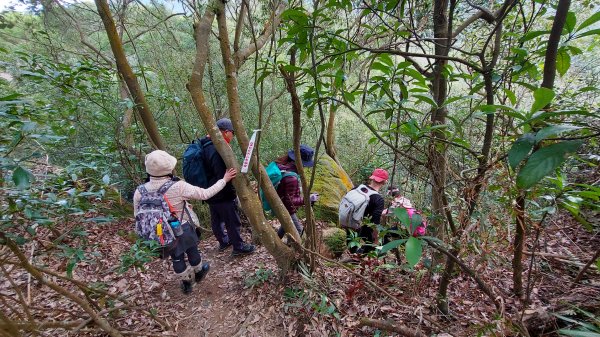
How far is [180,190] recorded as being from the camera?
124 inches

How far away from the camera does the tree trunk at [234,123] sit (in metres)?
2.87

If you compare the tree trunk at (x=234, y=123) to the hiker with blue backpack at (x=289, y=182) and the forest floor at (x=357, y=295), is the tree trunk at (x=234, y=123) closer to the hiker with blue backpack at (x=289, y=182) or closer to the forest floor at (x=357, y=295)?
the forest floor at (x=357, y=295)

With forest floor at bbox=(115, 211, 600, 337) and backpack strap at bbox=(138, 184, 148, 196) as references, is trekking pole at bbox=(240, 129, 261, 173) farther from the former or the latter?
forest floor at bbox=(115, 211, 600, 337)

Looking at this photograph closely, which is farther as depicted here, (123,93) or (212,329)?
(123,93)

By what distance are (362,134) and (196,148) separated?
293 inches

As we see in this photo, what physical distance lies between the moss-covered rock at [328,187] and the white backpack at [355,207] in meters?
2.41

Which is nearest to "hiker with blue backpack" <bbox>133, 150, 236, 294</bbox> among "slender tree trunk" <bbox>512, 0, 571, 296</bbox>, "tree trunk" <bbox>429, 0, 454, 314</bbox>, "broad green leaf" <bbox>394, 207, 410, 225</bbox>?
"tree trunk" <bbox>429, 0, 454, 314</bbox>

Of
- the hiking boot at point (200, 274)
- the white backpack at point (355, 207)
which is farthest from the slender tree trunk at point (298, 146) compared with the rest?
the hiking boot at point (200, 274)

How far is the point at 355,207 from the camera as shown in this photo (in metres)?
3.74

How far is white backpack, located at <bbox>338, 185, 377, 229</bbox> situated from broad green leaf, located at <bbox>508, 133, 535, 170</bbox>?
2.86 meters

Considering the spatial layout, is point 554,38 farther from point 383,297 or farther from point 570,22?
point 383,297

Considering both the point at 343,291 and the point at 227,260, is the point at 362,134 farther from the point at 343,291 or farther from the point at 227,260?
the point at 343,291

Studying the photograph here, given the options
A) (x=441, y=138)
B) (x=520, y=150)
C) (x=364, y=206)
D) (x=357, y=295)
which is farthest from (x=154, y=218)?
(x=520, y=150)

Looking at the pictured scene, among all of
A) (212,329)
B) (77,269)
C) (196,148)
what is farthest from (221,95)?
(212,329)
